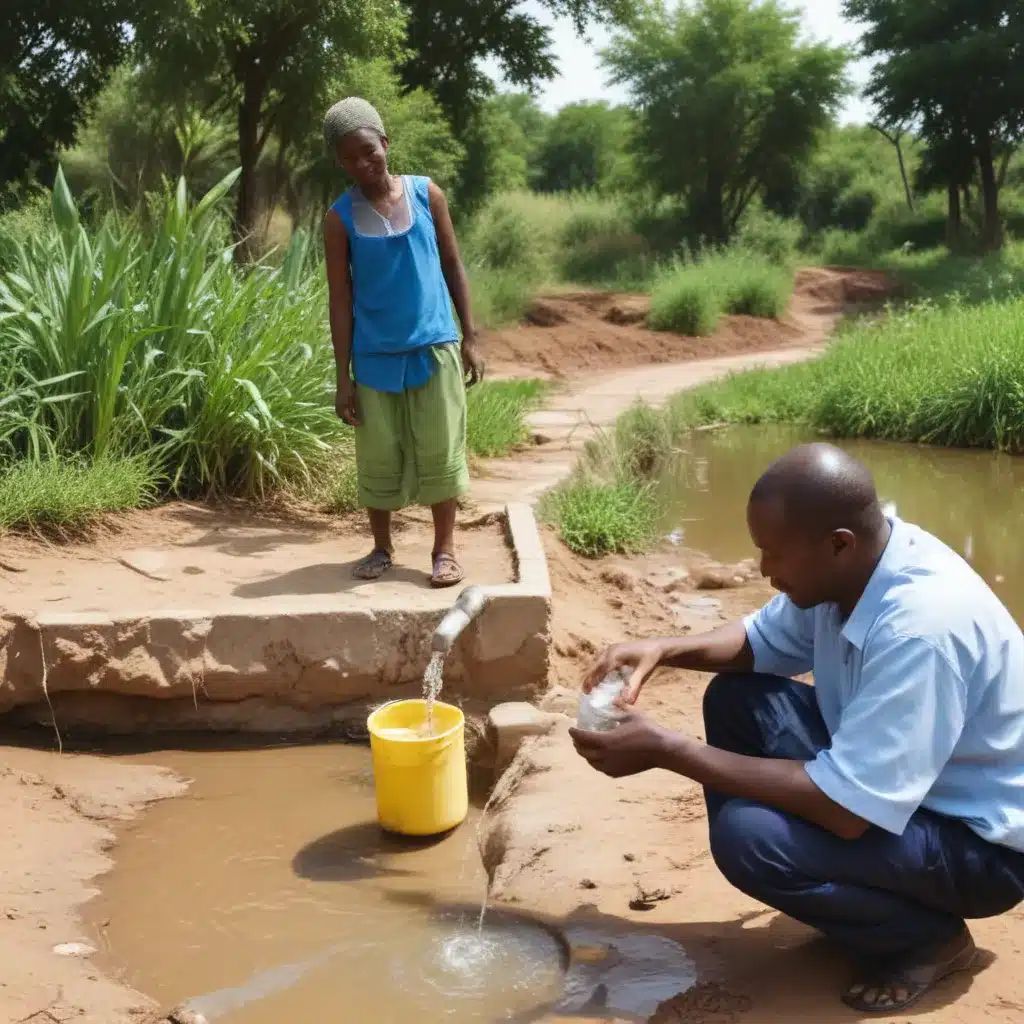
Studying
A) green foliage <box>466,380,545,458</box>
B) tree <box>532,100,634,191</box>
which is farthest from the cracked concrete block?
tree <box>532,100,634,191</box>

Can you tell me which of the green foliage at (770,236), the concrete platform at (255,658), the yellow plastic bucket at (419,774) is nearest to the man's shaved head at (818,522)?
the yellow plastic bucket at (419,774)

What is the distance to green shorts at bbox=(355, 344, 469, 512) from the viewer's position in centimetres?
444

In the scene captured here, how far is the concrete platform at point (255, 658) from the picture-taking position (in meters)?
4.04

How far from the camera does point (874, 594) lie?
2232 millimetres

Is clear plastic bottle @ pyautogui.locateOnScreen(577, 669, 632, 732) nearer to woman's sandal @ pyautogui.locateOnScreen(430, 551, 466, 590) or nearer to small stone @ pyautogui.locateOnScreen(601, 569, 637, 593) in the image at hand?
woman's sandal @ pyautogui.locateOnScreen(430, 551, 466, 590)

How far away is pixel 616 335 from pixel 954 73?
11903 mm

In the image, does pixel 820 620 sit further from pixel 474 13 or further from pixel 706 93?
pixel 706 93

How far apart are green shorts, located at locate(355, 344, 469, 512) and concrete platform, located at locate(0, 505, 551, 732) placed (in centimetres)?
41

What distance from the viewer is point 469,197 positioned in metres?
20.6

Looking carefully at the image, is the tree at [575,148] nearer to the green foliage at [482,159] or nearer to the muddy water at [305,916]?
the green foliage at [482,159]

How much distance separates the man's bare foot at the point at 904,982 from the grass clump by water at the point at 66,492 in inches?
141

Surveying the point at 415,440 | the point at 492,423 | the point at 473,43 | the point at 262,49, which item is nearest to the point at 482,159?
the point at 473,43

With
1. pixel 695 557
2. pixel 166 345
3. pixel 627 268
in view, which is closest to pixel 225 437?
pixel 166 345

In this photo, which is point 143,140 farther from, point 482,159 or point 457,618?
point 457,618
